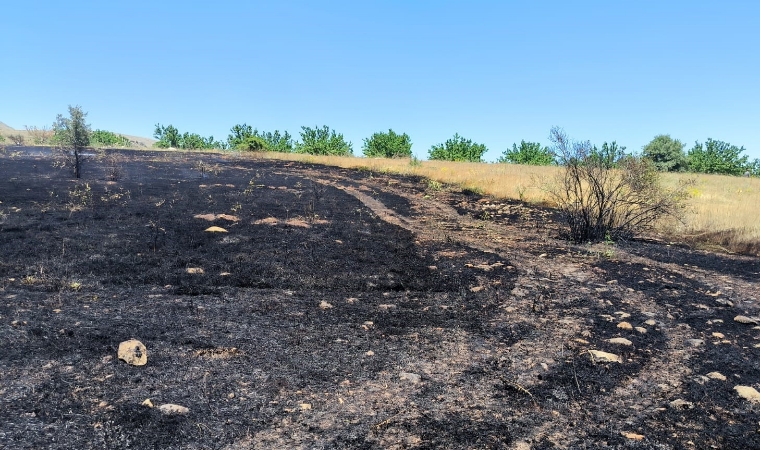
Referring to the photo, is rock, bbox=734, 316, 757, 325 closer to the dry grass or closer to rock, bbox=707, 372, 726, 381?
rock, bbox=707, 372, 726, 381

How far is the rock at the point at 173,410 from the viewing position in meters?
2.52

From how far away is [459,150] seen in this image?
1953 inches

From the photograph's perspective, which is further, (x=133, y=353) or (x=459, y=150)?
(x=459, y=150)

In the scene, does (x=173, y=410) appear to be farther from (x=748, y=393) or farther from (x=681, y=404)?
(x=748, y=393)

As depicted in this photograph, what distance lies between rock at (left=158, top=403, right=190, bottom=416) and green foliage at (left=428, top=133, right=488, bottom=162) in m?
47.4

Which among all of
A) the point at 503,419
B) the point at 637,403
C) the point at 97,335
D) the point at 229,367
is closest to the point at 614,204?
the point at 637,403

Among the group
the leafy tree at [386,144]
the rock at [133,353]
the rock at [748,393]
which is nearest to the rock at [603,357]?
the rock at [748,393]

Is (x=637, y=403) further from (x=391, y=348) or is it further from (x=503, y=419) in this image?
(x=391, y=348)

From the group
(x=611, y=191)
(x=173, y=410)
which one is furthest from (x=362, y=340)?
(x=611, y=191)

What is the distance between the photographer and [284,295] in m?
4.84

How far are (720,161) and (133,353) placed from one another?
50.2 meters

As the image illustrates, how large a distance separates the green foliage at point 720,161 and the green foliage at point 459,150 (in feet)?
63.7

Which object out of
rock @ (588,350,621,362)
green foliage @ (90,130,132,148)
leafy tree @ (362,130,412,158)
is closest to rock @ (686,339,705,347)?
rock @ (588,350,621,362)

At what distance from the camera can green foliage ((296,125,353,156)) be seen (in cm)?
4781
